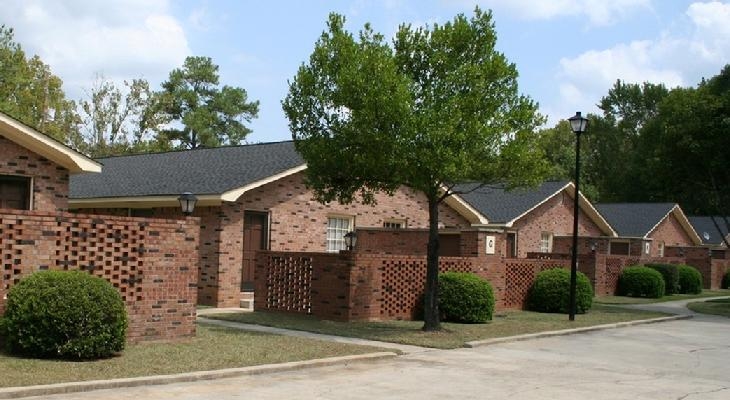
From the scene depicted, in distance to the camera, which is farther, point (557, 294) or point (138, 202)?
point (557, 294)

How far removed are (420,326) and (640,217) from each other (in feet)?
104

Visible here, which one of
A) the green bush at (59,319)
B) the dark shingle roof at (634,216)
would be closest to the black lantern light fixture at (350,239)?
the green bush at (59,319)

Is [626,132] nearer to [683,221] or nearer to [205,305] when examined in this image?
[683,221]

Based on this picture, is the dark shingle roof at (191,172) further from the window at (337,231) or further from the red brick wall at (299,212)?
A: the window at (337,231)

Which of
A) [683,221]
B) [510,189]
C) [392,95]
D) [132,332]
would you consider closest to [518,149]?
[510,189]

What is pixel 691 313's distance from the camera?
25578 millimetres

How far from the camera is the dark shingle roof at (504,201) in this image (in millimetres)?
33719

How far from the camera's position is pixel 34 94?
152 feet

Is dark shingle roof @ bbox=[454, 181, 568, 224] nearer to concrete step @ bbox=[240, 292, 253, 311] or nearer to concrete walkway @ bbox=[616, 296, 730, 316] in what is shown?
concrete walkway @ bbox=[616, 296, 730, 316]

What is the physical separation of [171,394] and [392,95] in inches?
289

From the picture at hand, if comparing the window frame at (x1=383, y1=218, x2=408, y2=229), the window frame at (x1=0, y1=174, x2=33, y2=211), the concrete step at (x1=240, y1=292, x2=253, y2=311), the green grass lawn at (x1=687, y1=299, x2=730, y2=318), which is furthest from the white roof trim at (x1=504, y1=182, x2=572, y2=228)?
the window frame at (x1=0, y1=174, x2=33, y2=211)

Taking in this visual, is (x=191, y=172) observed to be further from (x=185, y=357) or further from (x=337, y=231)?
(x=185, y=357)

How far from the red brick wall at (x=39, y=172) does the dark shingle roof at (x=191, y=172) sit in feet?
13.2

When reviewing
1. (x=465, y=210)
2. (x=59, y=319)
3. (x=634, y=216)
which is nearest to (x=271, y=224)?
(x=465, y=210)
